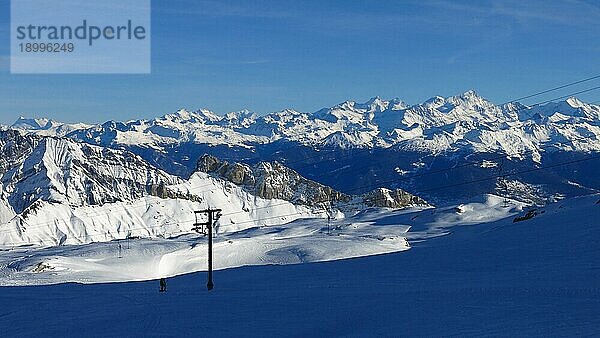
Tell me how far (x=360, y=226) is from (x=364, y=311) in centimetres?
14080

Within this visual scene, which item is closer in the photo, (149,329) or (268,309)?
(149,329)

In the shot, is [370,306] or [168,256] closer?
[370,306]

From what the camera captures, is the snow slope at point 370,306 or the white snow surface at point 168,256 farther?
the white snow surface at point 168,256

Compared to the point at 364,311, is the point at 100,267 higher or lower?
lower

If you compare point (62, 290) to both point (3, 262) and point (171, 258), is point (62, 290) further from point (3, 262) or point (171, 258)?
point (3, 262)

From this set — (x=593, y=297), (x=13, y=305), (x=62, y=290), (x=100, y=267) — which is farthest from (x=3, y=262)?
(x=593, y=297)

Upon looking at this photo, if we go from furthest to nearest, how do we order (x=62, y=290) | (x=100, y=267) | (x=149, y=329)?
(x=100, y=267) → (x=62, y=290) → (x=149, y=329)

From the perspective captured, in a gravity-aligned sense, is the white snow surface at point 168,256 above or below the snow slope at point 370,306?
below

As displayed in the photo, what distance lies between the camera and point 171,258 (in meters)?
103

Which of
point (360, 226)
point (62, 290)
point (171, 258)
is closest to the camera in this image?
point (62, 290)

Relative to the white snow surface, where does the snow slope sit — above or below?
above

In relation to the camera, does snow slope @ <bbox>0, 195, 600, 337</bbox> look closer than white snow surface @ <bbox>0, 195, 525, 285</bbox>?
Yes

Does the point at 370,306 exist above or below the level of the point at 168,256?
above

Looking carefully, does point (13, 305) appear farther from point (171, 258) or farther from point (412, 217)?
point (412, 217)
